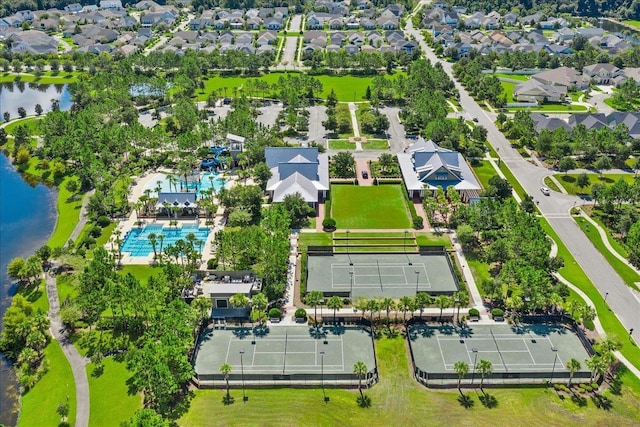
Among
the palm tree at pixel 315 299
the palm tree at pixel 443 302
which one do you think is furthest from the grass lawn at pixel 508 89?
the palm tree at pixel 315 299

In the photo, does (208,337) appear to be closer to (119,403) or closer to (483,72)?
(119,403)

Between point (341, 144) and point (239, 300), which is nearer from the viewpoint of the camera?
point (239, 300)

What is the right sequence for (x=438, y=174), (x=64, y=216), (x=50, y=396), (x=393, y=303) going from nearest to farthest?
(x=50, y=396) → (x=393, y=303) → (x=64, y=216) → (x=438, y=174)

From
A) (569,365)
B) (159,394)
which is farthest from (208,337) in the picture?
(569,365)

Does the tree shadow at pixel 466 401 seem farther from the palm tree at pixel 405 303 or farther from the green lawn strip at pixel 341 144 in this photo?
the green lawn strip at pixel 341 144

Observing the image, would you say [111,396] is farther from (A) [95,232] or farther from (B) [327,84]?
(B) [327,84]

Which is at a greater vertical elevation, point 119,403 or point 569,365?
point 569,365

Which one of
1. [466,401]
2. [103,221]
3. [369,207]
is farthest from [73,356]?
[369,207]
